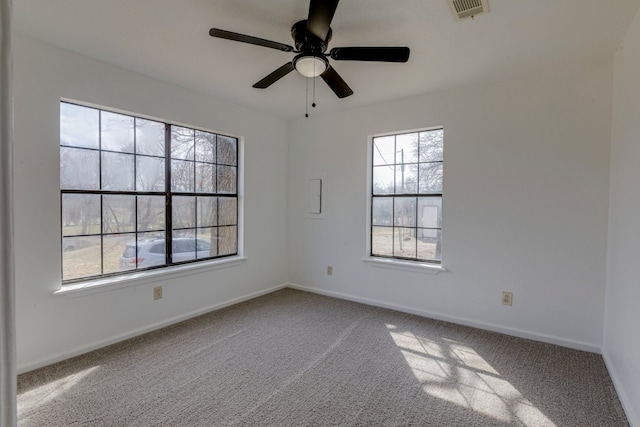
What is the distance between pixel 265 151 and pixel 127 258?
6.69 feet

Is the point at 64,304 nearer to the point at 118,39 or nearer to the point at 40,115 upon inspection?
the point at 40,115

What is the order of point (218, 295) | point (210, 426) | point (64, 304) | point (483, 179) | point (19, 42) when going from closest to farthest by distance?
point (210, 426), point (19, 42), point (64, 304), point (483, 179), point (218, 295)

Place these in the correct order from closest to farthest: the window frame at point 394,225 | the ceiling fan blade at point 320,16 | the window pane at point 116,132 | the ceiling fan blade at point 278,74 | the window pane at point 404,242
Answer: the ceiling fan blade at point 320,16 < the ceiling fan blade at point 278,74 < the window pane at point 116,132 < the window frame at point 394,225 < the window pane at point 404,242

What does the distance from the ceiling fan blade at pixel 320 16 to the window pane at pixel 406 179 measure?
208 centimetres

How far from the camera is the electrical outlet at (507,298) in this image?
9.89ft

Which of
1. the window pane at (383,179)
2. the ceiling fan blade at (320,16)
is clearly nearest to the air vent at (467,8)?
the ceiling fan blade at (320,16)

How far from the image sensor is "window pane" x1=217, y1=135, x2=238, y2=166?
3.78 meters

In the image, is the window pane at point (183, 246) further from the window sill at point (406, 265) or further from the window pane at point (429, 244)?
the window pane at point (429, 244)

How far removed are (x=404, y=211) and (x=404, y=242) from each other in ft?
1.17

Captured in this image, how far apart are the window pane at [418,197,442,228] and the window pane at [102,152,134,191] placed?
115 inches

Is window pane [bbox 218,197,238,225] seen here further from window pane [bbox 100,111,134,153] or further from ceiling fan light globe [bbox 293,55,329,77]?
ceiling fan light globe [bbox 293,55,329,77]

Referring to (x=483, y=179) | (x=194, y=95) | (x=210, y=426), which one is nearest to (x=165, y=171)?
(x=194, y=95)

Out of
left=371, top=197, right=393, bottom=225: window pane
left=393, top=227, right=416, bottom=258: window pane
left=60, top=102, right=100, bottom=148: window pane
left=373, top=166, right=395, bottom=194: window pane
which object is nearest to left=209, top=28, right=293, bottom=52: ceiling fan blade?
left=60, top=102, right=100, bottom=148: window pane

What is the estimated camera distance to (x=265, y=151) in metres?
4.23
